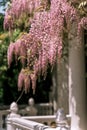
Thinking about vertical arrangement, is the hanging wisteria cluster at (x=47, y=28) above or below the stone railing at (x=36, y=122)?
above

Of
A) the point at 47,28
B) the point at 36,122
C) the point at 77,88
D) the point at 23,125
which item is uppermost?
the point at 47,28

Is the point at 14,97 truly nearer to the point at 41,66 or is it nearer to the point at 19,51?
the point at 19,51

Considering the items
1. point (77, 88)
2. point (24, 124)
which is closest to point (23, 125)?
point (24, 124)

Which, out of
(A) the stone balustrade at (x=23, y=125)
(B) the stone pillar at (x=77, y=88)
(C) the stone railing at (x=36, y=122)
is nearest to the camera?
(C) the stone railing at (x=36, y=122)

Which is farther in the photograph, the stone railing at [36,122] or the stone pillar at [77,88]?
the stone pillar at [77,88]

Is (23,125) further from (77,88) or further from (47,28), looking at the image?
(47,28)

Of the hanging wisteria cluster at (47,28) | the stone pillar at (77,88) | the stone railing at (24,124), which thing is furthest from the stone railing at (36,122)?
the hanging wisteria cluster at (47,28)

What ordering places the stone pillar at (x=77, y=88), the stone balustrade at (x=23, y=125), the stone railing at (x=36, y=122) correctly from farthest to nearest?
the stone pillar at (x=77, y=88), the stone balustrade at (x=23, y=125), the stone railing at (x=36, y=122)

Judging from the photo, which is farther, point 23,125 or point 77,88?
point 77,88

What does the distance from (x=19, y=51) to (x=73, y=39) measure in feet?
4.66

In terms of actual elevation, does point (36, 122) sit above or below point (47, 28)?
below

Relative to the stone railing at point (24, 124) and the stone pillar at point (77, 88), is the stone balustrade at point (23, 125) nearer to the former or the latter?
the stone railing at point (24, 124)

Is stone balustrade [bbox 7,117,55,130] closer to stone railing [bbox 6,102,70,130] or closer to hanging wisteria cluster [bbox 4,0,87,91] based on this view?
stone railing [bbox 6,102,70,130]

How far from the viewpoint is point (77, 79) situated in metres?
7.25
